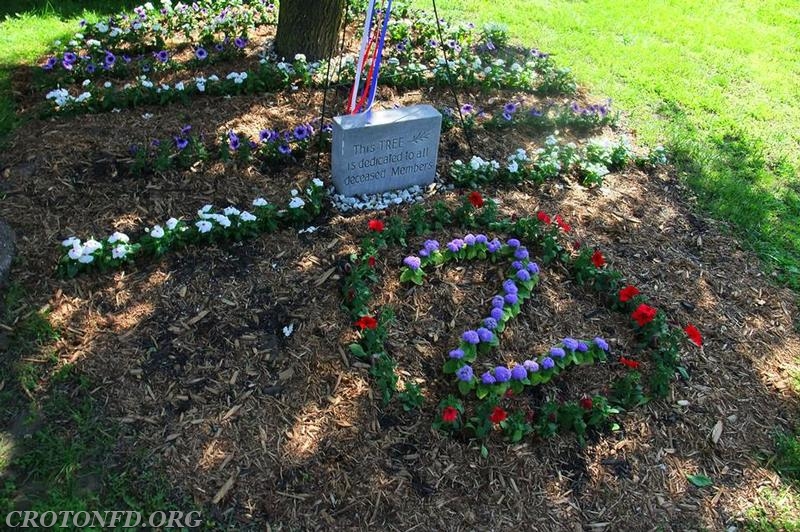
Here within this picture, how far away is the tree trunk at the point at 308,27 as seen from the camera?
5.95 metres

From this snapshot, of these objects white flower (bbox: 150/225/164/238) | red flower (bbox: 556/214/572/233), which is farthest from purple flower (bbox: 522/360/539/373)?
white flower (bbox: 150/225/164/238)

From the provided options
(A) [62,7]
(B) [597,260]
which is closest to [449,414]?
(B) [597,260]

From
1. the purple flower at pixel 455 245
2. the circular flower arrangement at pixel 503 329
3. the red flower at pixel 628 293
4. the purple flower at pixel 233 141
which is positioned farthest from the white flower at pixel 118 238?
the red flower at pixel 628 293

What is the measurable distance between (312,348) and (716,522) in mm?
2214

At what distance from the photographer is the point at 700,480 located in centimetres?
317

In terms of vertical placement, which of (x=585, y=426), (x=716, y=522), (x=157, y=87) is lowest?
(x=716, y=522)

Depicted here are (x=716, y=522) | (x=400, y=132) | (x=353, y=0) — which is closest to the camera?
(x=716, y=522)

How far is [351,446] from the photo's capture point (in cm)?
304

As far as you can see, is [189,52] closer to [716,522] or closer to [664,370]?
[664,370]

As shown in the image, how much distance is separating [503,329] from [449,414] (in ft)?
2.48

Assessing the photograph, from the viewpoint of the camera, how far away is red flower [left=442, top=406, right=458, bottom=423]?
3.07 metres

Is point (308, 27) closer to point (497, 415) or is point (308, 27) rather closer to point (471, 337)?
point (471, 337)

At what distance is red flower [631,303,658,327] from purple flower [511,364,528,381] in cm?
91

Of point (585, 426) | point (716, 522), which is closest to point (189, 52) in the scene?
point (585, 426)
